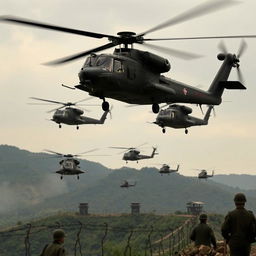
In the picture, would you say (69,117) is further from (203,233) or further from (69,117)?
(203,233)

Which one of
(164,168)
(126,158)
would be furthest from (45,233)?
(126,158)

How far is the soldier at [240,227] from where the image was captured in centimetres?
1044

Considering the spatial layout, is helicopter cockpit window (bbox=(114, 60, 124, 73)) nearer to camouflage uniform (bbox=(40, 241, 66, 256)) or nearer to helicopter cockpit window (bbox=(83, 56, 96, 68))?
helicopter cockpit window (bbox=(83, 56, 96, 68))

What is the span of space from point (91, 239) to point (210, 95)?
65.5m

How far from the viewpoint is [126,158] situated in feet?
226

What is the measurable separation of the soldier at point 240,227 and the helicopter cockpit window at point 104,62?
1387cm

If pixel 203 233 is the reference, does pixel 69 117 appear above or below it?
above

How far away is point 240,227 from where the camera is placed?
10445 millimetres

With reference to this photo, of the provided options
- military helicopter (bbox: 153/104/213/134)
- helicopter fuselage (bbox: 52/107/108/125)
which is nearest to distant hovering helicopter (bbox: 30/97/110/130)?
helicopter fuselage (bbox: 52/107/108/125)

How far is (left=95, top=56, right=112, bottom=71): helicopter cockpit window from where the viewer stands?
930 inches

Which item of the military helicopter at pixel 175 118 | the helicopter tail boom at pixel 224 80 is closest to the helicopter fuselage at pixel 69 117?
the military helicopter at pixel 175 118

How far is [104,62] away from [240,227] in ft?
46.9

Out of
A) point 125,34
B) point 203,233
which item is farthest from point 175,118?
point 203,233

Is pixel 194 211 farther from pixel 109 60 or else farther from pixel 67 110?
pixel 109 60
